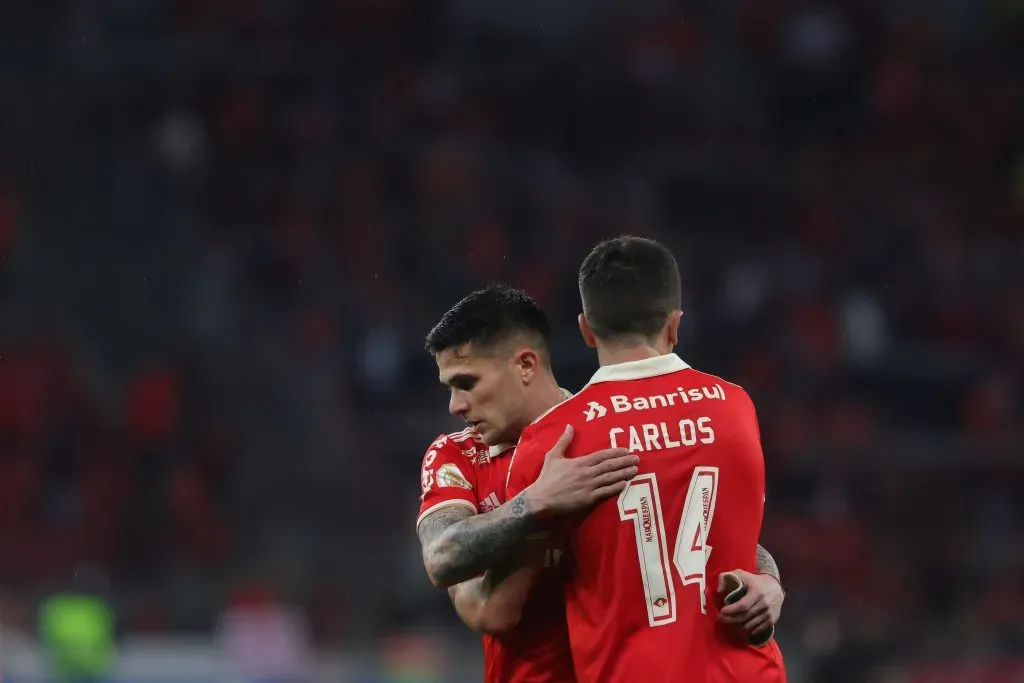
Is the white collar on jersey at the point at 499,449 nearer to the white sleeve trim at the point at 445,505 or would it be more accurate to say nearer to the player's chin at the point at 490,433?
the player's chin at the point at 490,433

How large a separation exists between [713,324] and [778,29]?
15.2 feet

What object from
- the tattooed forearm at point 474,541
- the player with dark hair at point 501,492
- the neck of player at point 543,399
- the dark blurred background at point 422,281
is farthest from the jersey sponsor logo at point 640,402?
the dark blurred background at point 422,281

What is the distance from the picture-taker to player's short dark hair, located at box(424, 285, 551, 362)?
11.7ft

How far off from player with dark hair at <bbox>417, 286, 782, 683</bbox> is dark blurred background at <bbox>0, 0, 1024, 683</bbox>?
16.4ft

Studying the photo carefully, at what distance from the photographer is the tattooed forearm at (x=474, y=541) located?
3.20 meters

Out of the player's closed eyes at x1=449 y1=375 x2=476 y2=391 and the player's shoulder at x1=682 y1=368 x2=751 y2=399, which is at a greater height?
the player's closed eyes at x1=449 y1=375 x2=476 y2=391

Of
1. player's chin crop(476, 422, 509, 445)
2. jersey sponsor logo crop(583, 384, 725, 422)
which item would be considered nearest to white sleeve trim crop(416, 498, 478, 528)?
player's chin crop(476, 422, 509, 445)

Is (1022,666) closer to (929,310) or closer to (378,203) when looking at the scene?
(929,310)

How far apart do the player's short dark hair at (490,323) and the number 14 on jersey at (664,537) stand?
23.4 inches

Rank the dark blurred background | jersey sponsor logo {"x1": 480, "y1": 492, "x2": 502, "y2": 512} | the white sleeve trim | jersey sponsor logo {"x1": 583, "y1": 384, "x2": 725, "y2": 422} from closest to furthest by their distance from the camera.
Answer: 1. jersey sponsor logo {"x1": 583, "y1": 384, "x2": 725, "y2": 422}
2. the white sleeve trim
3. jersey sponsor logo {"x1": 480, "y1": 492, "x2": 502, "y2": 512}
4. the dark blurred background

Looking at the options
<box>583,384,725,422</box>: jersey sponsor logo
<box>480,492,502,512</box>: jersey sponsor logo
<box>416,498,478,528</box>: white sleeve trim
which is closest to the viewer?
<box>583,384,725,422</box>: jersey sponsor logo

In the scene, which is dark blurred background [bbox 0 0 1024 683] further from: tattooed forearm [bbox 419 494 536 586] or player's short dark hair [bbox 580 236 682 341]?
player's short dark hair [bbox 580 236 682 341]

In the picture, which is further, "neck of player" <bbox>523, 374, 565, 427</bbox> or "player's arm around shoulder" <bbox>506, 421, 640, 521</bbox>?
"neck of player" <bbox>523, 374, 565, 427</bbox>

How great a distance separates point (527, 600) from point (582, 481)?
0.45 metres
